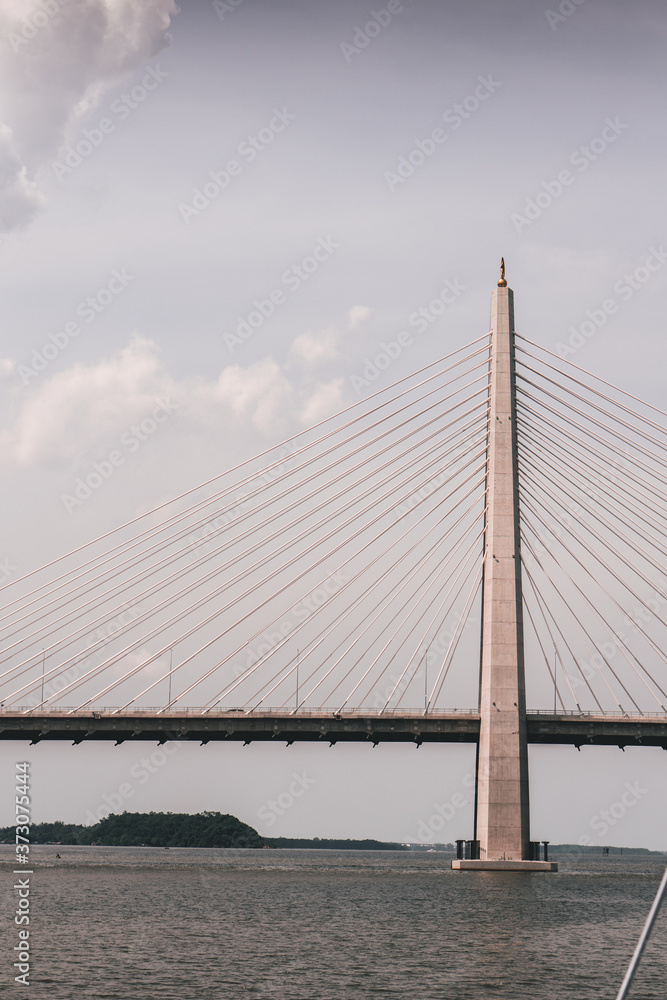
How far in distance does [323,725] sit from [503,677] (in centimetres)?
1204

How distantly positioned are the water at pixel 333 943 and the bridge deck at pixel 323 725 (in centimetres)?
974

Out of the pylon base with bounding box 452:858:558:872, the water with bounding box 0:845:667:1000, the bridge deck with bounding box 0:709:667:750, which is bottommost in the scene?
the pylon base with bounding box 452:858:558:872

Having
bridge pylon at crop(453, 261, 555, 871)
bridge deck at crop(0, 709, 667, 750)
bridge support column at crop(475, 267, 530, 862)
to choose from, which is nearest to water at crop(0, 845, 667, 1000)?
bridge pylon at crop(453, 261, 555, 871)

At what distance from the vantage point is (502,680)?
64625 millimetres

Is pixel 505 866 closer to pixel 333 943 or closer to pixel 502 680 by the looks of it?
pixel 502 680

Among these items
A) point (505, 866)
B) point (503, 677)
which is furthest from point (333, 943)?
point (503, 677)

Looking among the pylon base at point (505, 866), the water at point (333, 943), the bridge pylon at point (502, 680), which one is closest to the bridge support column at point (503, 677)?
the bridge pylon at point (502, 680)

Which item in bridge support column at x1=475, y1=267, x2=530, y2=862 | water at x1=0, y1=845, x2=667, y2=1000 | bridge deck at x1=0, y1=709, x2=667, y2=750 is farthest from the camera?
bridge deck at x1=0, y1=709, x2=667, y2=750

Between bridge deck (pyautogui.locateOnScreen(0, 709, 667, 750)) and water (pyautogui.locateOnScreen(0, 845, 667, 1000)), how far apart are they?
32.0 ft

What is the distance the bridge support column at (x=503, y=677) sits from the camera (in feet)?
210

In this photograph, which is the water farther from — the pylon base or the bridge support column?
the bridge support column

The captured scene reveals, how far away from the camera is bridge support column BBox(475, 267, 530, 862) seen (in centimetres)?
6400

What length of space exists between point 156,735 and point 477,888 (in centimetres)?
2262

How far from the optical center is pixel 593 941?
39750 mm
